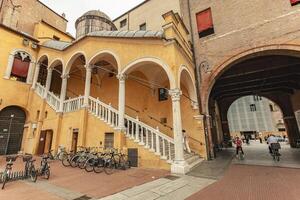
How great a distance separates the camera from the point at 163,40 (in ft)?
29.4

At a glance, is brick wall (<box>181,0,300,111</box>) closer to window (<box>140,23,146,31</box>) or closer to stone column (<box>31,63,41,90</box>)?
window (<box>140,23,146,31</box>)

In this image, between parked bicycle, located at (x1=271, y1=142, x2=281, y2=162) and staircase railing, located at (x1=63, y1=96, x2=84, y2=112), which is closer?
parked bicycle, located at (x1=271, y1=142, x2=281, y2=162)

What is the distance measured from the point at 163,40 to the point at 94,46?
4.98m

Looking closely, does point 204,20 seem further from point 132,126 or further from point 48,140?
point 48,140

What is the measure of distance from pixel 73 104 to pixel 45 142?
146 inches

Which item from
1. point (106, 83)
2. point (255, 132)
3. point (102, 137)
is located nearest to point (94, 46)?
point (106, 83)

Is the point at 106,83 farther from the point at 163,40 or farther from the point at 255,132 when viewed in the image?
the point at 255,132

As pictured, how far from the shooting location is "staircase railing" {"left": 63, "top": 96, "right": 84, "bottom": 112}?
35.6 ft

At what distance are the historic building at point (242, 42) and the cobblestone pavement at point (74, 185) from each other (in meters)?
6.36

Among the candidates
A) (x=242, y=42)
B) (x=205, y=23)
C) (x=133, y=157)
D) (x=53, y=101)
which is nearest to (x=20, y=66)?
(x=53, y=101)

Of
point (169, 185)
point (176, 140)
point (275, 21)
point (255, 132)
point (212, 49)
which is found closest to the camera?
point (169, 185)

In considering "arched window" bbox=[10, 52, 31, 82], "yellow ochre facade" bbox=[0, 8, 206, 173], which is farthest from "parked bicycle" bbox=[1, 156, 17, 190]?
"arched window" bbox=[10, 52, 31, 82]

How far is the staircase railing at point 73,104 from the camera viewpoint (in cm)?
1086

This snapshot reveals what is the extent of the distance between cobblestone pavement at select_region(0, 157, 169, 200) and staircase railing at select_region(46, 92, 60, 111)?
6122 mm
